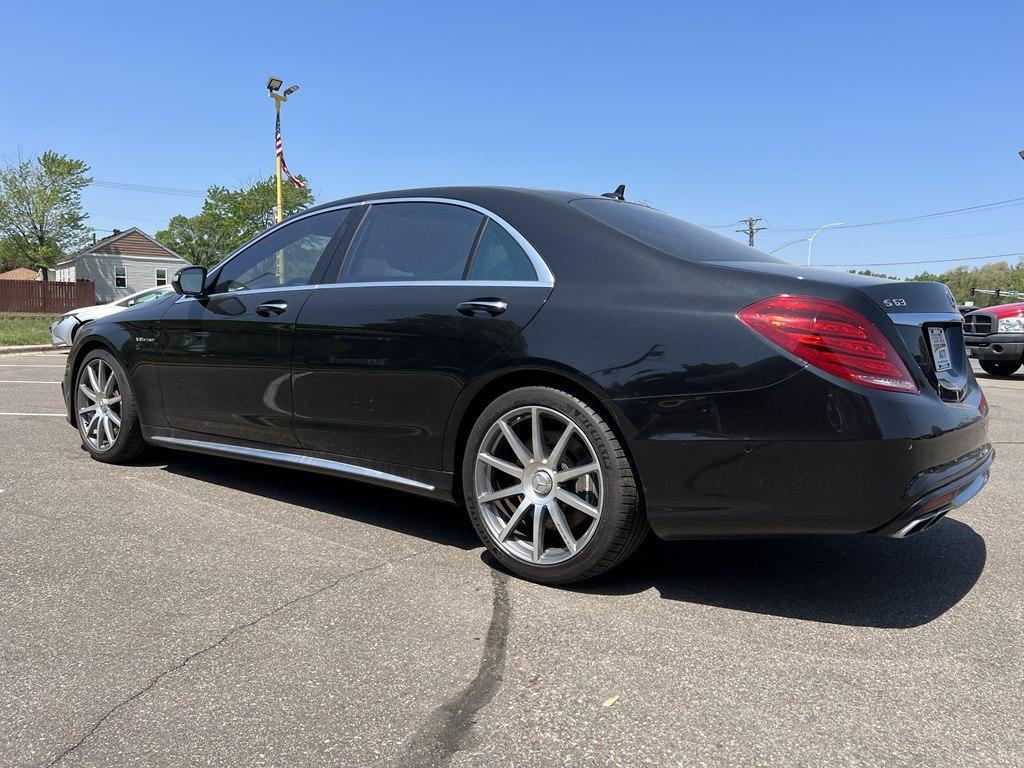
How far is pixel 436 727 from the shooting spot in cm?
216

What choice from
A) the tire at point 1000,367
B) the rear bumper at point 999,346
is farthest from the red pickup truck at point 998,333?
the tire at point 1000,367

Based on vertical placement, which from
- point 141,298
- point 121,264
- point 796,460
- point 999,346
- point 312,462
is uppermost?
point 121,264

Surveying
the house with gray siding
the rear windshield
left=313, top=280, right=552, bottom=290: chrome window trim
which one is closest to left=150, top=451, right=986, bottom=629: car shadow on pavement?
left=313, top=280, right=552, bottom=290: chrome window trim

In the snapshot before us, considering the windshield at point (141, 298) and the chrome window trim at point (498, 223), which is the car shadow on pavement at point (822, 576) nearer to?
the chrome window trim at point (498, 223)

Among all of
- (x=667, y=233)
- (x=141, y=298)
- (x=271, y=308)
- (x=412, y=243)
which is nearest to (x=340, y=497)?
(x=271, y=308)

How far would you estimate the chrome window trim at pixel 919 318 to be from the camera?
2.79 meters

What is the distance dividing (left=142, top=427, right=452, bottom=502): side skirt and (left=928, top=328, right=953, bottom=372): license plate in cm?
191

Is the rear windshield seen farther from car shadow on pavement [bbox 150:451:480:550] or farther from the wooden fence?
the wooden fence

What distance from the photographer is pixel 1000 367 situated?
13.9 meters

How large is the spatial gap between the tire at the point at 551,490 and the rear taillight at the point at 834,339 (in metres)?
0.70

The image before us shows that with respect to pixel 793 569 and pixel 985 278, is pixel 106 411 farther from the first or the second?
pixel 985 278

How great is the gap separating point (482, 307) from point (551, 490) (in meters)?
0.79

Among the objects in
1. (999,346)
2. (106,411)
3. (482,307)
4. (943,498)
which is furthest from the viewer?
(999,346)

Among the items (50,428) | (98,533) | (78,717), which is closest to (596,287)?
(78,717)
